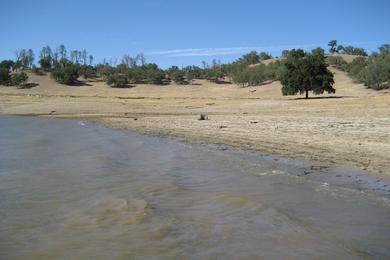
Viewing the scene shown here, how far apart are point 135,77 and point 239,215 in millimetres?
106419

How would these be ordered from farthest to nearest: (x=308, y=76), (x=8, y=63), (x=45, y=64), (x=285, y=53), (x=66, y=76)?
(x=285, y=53)
(x=8, y=63)
(x=45, y=64)
(x=66, y=76)
(x=308, y=76)

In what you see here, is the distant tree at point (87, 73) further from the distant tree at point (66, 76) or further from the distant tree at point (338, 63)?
the distant tree at point (338, 63)

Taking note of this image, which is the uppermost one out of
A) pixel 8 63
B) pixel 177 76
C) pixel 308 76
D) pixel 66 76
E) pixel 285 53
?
pixel 285 53

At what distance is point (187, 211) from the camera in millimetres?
8422

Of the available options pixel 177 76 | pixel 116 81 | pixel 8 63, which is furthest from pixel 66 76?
pixel 8 63

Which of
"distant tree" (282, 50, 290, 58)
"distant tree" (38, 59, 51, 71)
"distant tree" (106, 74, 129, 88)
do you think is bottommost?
"distant tree" (106, 74, 129, 88)

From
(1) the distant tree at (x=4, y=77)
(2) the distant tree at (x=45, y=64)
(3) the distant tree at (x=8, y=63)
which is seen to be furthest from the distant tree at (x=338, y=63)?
(3) the distant tree at (x=8, y=63)

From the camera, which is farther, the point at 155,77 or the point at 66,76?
the point at 155,77

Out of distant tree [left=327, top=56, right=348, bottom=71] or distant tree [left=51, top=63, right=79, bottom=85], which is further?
distant tree [left=327, top=56, right=348, bottom=71]

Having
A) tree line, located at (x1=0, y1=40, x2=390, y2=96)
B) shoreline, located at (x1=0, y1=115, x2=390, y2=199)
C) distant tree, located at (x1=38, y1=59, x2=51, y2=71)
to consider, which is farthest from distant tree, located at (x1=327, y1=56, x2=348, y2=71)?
shoreline, located at (x1=0, y1=115, x2=390, y2=199)

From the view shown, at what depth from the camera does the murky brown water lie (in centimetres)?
634

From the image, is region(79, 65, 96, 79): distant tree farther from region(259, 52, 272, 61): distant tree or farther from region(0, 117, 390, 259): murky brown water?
region(0, 117, 390, 259): murky brown water

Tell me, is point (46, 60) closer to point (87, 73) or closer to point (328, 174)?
point (87, 73)

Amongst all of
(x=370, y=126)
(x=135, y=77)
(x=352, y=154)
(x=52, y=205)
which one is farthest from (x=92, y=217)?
(x=135, y=77)
